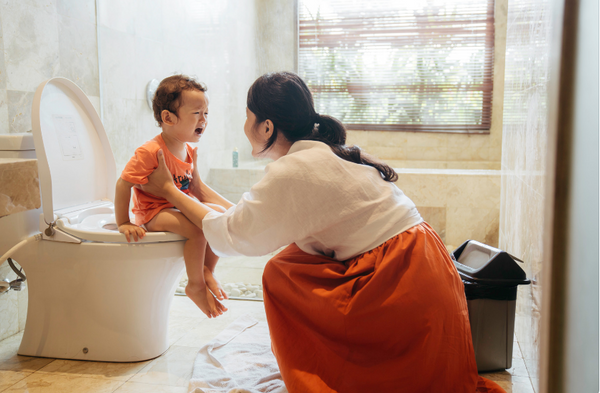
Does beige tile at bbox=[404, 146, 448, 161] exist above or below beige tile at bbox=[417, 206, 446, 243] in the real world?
above

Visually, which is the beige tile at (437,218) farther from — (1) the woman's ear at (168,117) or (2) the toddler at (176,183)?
(1) the woman's ear at (168,117)

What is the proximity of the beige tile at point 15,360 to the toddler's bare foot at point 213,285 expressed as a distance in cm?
56

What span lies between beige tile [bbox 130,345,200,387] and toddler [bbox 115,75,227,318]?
0.20 m

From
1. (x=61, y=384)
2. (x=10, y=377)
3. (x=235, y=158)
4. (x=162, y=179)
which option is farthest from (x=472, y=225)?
(x=10, y=377)

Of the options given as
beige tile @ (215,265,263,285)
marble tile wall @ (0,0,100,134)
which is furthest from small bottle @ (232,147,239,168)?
marble tile wall @ (0,0,100,134)

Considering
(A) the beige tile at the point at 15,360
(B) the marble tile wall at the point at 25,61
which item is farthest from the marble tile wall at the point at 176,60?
(A) the beige tile at the point at 15,360

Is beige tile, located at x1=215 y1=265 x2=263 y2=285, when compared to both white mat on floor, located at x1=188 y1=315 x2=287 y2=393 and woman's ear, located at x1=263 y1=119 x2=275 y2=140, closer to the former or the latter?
white mat on floor, located at x1=188 y1=315 x2=287 y2=393

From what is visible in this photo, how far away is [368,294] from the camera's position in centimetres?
102

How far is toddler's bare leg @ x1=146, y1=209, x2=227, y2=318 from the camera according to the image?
128cm

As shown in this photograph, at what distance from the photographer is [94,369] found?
1.34m

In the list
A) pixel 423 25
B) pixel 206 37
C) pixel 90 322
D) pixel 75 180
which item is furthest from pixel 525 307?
pixel 423 25

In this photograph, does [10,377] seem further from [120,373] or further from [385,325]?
[385,325]

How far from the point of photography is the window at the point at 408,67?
11.4 feet

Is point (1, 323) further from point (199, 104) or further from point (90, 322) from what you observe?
point (199, 104)
